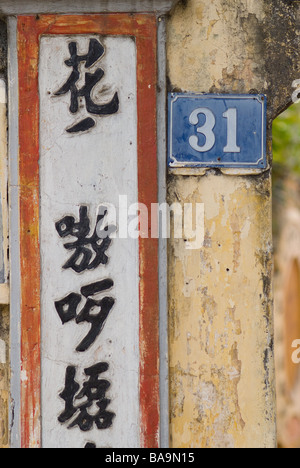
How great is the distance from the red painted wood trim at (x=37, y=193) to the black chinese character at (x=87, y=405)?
0.12 metres

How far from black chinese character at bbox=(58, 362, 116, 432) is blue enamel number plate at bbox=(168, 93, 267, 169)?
0.96 meters

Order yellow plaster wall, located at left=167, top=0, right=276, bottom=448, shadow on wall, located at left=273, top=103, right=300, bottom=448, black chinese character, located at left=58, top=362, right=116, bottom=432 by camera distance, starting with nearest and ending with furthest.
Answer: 1. black chinese character, located at left=58, top=362, right=116, bottom=432
2. yellow plaster wall, located at left=167, top=0, right=276, bottom=448
3. shadow on wall, located at left=273, top=103, right=300, bottom=448

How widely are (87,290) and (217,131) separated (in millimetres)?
856

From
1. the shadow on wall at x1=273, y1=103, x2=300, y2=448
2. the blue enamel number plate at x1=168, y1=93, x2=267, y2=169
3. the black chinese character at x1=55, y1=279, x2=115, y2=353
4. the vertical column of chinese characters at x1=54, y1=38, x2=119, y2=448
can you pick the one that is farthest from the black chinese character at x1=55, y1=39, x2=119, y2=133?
the shadow on wall at x1=273, y1=103, x2=300, y2=448

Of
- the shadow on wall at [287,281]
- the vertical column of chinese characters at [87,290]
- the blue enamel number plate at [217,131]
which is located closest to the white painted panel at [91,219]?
the vertical column of chinese characters at [87,290]

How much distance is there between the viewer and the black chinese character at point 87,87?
98.3 inches

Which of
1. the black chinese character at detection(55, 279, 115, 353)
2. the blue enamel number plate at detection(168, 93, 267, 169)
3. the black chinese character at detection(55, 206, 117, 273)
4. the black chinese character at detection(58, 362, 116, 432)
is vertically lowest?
the black chinese character at detection(58, 362, 116, 432)

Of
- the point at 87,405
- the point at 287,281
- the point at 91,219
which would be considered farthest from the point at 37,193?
Answer: the point at 287,281

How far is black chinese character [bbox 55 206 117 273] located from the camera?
249cm

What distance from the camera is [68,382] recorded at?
248 centimetres

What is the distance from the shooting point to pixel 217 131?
8.46 ft

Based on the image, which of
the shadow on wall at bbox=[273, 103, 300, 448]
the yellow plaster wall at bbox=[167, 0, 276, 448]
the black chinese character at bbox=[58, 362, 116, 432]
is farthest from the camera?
the shadow on wall at bbox=[273, 103, 300, 448]

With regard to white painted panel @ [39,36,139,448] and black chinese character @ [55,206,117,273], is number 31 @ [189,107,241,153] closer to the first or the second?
white painted panel @ [39,36,139,448]
